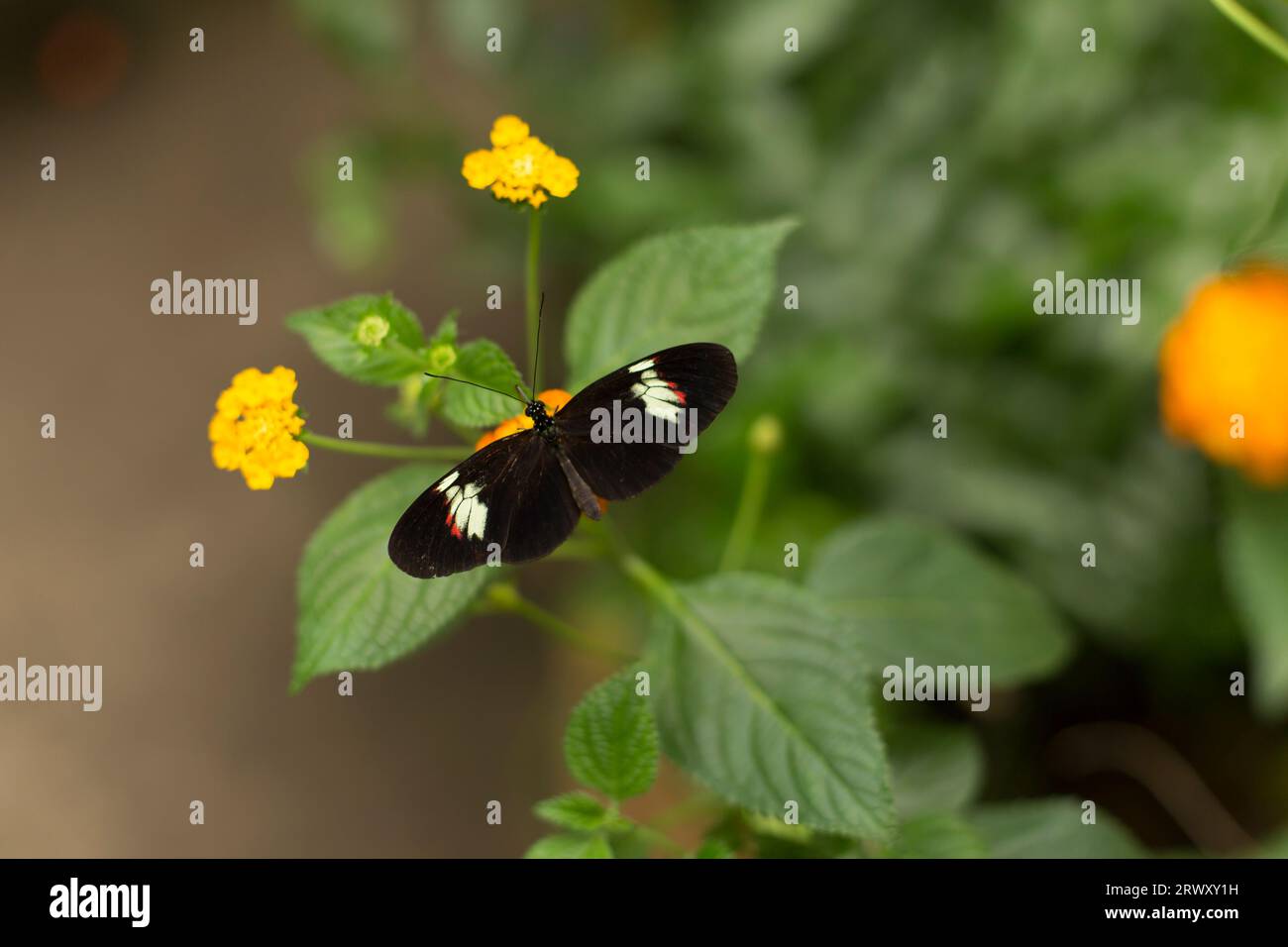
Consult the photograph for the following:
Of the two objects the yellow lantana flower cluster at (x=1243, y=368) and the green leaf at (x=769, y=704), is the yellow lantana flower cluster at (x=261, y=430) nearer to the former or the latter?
the green leaf at (x=769, y=704)

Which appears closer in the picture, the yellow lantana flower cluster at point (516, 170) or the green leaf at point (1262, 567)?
the yellow lantana flower cluster at point (516, 170)

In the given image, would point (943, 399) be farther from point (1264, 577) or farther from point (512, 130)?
point (512, 130)

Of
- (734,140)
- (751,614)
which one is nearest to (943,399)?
(734,140)

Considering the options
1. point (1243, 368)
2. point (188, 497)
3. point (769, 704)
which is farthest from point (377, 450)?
point (188, 497)

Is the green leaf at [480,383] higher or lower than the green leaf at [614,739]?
higher

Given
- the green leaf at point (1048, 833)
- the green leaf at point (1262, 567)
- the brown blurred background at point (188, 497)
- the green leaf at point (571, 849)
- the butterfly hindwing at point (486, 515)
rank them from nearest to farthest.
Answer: the butterfly hindwing at point (486, 515) < the green leaf at point (571, 849) < the green leaf at point (1048, 833) < the green leaf at point (1262, 567) < the brown blurred background at point (188, 497)

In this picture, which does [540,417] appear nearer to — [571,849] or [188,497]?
[571,849]

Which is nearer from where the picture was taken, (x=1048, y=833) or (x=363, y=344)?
(x=363, y=344)

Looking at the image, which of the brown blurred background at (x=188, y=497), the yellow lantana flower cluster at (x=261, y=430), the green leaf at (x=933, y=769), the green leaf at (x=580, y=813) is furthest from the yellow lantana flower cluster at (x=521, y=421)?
the brown blurred background at (x=188, y=497)
